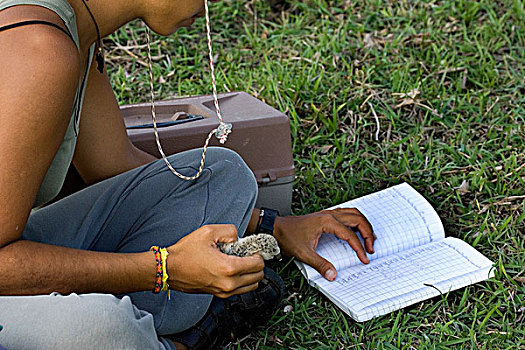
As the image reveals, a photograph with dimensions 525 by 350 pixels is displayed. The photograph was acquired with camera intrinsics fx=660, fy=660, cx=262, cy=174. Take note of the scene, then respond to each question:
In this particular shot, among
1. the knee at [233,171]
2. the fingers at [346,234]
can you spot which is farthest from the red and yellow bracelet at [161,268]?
the fingers at [346,234]

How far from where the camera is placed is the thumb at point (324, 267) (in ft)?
6.26

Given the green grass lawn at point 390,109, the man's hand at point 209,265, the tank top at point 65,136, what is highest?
the tank top at point 65,136

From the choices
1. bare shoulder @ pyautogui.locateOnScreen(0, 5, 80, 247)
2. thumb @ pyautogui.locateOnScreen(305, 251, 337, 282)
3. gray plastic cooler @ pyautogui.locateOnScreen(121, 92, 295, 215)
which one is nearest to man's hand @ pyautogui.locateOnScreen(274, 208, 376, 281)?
thumb @ pyautogui.locateOnScreen(305, 251, 337, 282)

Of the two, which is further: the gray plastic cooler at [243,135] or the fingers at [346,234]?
the gray plastic cooler at [243,135]

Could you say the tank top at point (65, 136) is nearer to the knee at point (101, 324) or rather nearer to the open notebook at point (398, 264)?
the knee at point (101, 324)

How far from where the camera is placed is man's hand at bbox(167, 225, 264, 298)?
143cm

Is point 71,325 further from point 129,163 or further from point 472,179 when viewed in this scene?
point 472,179

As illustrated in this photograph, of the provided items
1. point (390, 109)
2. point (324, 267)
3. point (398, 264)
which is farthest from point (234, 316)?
point (390, 109)

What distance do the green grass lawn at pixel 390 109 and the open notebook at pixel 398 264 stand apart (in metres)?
0.06

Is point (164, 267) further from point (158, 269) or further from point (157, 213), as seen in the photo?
point (157, 213)

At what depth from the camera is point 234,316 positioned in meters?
1.83

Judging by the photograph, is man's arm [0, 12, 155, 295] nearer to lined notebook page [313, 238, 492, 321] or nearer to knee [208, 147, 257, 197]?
knee [208, 147, 257, 197]

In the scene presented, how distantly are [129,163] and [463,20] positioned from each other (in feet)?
6.96

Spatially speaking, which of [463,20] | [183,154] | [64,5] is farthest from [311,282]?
[463,20]
